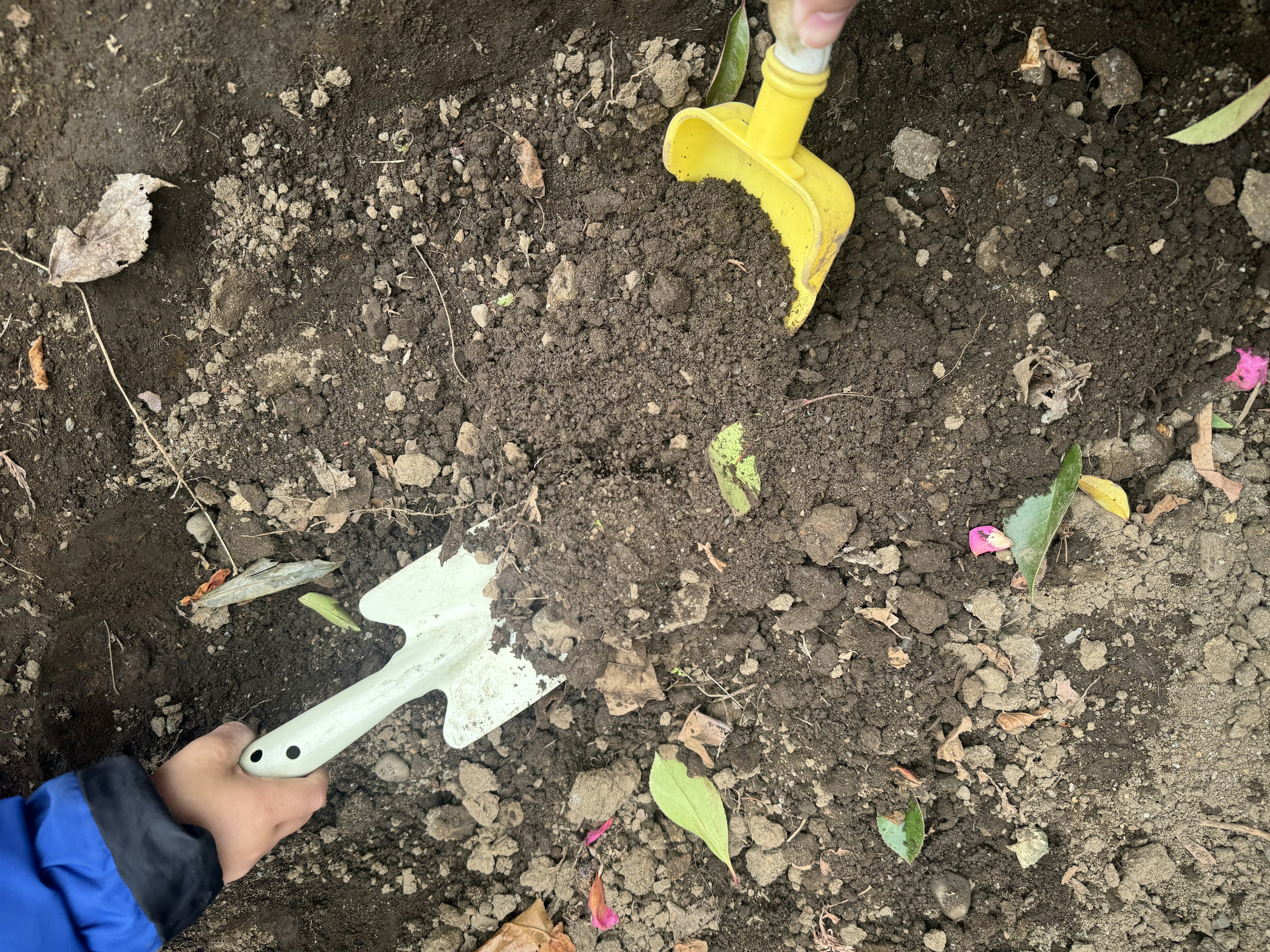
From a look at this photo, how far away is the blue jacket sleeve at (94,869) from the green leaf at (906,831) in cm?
123

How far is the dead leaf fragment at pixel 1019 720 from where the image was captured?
1.36 metres

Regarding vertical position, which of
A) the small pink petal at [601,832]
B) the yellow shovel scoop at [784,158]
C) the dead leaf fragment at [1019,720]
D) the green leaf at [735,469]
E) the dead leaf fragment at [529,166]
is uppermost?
the yellow shovel scoop at [784,158]

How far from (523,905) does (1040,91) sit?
182 centimetres

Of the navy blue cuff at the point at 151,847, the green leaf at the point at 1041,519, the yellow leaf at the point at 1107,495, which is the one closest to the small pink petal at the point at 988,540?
the green leaf at the point at 1041,519

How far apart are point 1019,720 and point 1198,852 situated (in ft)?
1.32

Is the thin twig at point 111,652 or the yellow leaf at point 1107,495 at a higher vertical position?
the yellow leaf at point 1107,495

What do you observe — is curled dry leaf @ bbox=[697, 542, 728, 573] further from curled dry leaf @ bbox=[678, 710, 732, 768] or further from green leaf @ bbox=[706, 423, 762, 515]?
curled dry leaf @ bbox=[678, 710, 732, 768]

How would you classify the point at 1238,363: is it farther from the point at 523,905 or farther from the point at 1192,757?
the point at 523,905

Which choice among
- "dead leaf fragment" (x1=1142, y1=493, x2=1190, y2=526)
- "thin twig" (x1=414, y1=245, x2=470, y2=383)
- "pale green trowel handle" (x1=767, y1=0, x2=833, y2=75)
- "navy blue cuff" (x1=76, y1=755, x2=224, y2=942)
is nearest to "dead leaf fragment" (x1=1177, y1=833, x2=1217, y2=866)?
"dead leaf fragment" (x1=1142, y1=493, x2=1190, y2=526)

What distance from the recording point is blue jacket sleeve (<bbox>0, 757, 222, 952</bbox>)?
3.68ft

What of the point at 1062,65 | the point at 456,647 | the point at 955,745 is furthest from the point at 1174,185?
the point at 456,647

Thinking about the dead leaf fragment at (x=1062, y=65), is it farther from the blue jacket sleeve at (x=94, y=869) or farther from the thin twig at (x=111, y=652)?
the thin twig at (x=111, y=652)

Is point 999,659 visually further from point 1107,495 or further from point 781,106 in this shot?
point 781,106

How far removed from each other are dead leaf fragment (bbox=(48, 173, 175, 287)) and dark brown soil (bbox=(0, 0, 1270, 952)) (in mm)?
29
